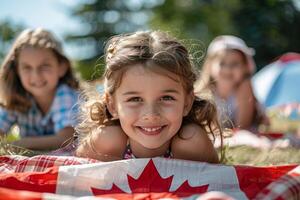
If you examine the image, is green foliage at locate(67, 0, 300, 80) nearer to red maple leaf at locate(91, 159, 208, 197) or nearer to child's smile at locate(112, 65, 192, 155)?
child's smile at locate(112, 65, 192, 155)

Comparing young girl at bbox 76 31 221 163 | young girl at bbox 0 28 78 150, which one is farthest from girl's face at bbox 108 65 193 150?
young girl at bbox 0 28 78 150

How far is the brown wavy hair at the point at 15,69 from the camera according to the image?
6.90 ft

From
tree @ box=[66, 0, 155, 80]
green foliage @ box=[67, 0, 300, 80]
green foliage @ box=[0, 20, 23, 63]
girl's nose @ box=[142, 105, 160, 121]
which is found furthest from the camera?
tree @ box=[66, 0, 155, 80]

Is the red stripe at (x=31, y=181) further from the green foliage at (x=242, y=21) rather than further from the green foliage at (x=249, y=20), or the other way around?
the green foliage at (x=249, y=20)

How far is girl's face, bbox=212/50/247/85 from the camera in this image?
9.17 ft

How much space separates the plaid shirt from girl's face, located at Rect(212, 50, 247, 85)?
0.95 metres

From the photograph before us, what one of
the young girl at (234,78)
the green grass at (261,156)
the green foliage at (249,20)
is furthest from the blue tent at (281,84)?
the green foliage at (249,20)

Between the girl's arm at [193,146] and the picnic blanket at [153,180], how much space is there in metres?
0.16

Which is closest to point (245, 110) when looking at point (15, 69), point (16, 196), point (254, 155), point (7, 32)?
point (254, 155)

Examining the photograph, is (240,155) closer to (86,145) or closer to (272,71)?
(86,145)

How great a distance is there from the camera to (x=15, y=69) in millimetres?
2152

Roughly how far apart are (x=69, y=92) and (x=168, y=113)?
968 mm

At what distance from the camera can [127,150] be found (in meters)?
1.44

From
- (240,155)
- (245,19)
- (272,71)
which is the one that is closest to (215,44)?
(240,155)
